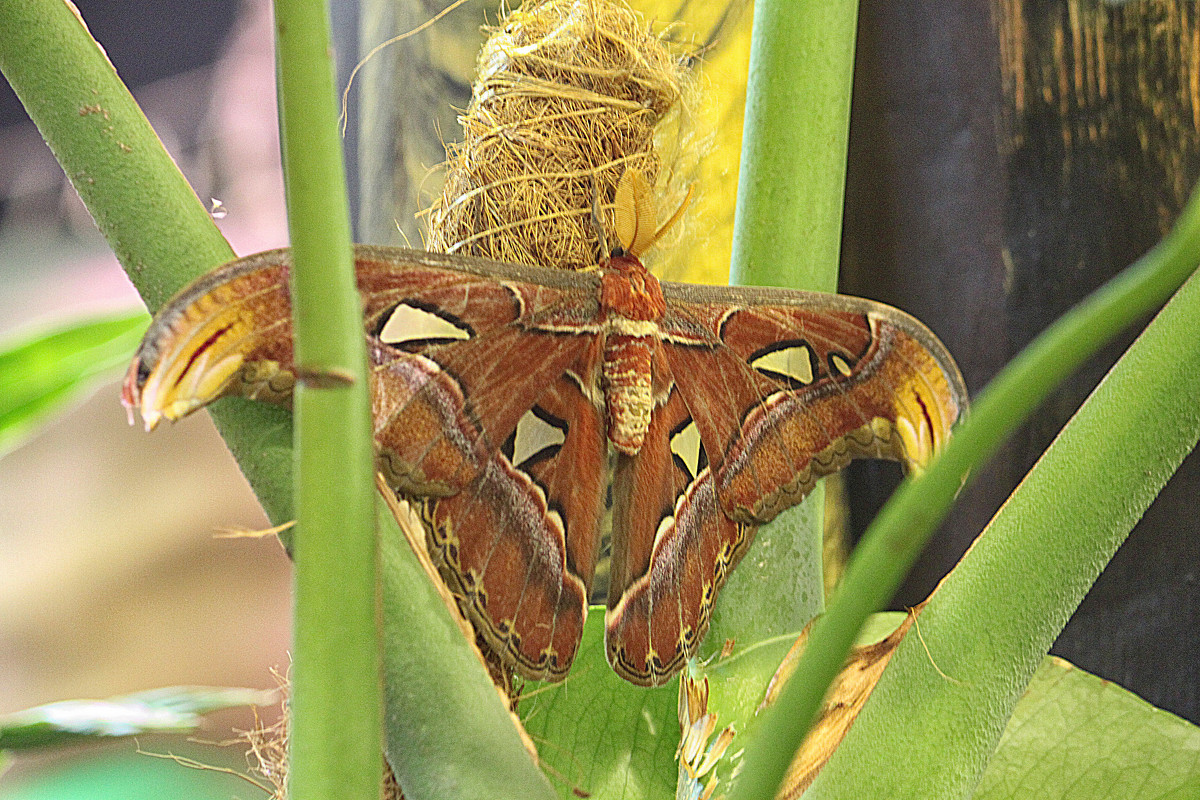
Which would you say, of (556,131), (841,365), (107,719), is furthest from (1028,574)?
(107,719)

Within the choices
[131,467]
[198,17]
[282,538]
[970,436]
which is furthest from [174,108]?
[970,436]

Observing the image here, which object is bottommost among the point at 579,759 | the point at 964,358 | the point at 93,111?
the point at 579,759

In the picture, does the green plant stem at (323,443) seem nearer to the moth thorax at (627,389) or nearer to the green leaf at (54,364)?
the moth thorax at (627,389)

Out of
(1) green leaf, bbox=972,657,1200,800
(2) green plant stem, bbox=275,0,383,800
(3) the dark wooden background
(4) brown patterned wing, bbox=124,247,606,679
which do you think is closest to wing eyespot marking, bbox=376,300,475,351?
(4) brown patterned wing, bbox=124,247,606,679

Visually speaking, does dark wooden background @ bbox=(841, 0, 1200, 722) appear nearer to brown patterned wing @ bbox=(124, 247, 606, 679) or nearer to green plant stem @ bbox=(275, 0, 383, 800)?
brown patterned wing @ bbox=(124, 247, 606, 679)

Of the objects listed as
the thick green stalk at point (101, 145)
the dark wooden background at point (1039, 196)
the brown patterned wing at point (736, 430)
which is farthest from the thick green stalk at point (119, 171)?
the dark wooden background at point (1039, 196)

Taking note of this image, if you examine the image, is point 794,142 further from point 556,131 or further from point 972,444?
point 972,444

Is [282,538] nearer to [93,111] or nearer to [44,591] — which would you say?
[93,111]
